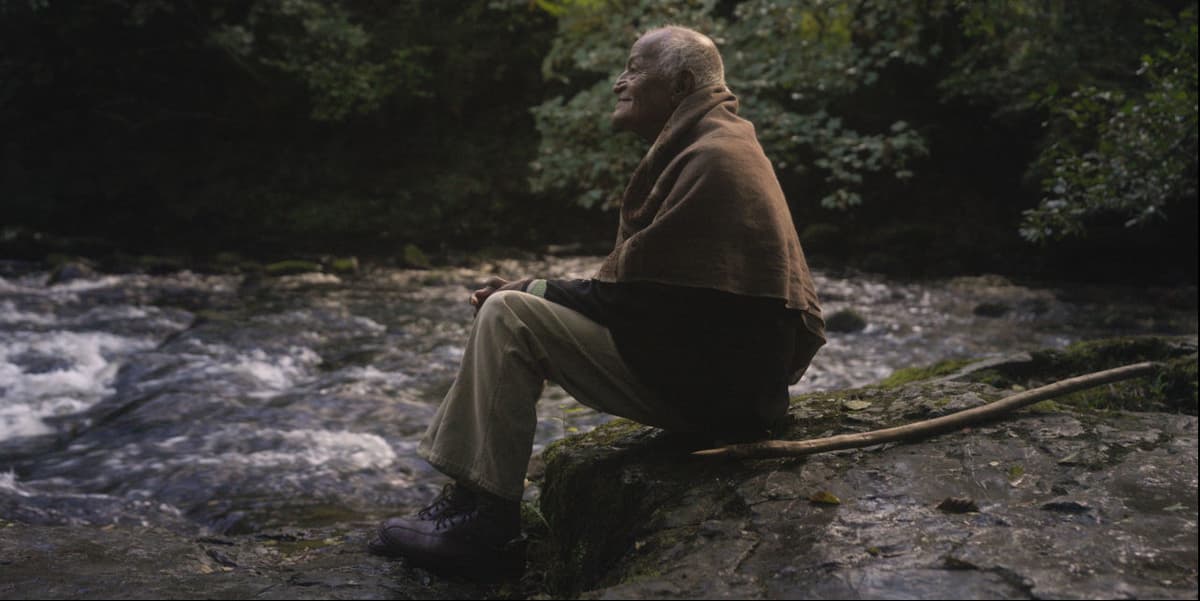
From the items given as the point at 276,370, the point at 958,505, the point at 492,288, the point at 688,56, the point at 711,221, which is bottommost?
the point at 276,370

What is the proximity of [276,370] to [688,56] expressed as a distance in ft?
20.1

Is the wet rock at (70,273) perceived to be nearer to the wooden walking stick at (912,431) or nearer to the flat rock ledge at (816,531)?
the flat rock ledge at (816,531)

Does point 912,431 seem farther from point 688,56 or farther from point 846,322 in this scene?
point 846,322

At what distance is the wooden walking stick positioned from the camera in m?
3.30

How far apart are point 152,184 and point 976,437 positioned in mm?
18320

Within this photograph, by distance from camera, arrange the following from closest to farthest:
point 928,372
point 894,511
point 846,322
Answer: point 894,511, point 928,372, point 846,322

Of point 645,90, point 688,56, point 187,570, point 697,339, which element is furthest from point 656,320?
point 187,570

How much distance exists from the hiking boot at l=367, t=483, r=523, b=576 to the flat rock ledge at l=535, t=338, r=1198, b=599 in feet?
0.88

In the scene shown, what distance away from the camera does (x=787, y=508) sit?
9.59 ft

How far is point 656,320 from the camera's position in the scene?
3.18m

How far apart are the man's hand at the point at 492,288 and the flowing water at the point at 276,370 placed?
83cm

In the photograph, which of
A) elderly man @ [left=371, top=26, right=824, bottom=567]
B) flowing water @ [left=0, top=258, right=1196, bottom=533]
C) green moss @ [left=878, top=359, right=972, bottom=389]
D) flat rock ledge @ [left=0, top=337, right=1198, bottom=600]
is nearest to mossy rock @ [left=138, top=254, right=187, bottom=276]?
flowing water @ [left=0, top=258, right=1196, bottom=533]

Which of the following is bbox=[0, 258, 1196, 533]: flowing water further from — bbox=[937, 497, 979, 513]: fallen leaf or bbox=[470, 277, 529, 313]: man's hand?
bbox=[937, 497, 979, 513]: fallen leaf

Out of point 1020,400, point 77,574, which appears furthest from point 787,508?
point 77,574
